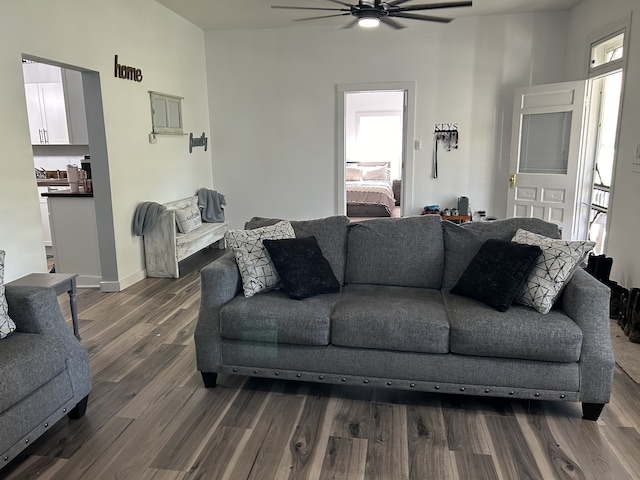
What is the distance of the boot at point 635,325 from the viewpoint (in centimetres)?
328

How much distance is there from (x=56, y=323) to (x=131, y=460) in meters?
0.77

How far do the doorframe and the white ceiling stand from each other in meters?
0.78

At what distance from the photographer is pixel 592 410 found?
7.75 ft

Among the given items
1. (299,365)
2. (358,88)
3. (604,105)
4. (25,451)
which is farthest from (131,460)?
(604,105)

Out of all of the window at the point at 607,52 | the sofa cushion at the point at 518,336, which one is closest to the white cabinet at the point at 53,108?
the sofa cushion at the point at 518,336

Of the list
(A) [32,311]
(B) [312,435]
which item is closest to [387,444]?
(B) [312,435]

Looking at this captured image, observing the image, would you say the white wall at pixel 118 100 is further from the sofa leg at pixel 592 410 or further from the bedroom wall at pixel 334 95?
the sofa leg at pixel 592 410

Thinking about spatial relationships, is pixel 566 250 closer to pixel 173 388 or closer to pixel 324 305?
pixel 324 305

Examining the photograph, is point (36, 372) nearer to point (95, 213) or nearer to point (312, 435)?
A: point (312, 435)

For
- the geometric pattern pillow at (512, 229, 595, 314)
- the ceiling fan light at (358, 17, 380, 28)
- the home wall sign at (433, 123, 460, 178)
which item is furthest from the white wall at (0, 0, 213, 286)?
the geometric pattern pillow at (512, 229, 595, 314)

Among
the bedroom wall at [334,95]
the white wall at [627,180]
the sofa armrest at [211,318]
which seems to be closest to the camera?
the sofa armrest at [211,318]

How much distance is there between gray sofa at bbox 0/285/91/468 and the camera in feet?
6.32

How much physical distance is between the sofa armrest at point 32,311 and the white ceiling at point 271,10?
13.0 ft

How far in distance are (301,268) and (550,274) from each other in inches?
54.9
